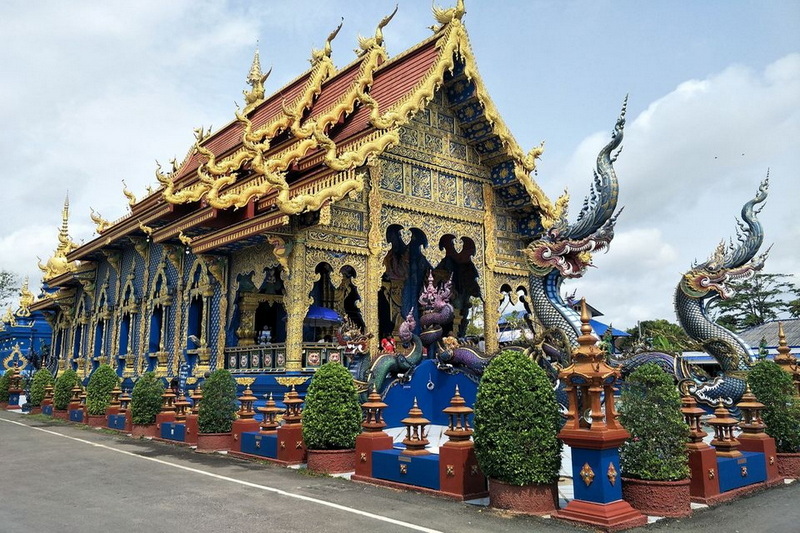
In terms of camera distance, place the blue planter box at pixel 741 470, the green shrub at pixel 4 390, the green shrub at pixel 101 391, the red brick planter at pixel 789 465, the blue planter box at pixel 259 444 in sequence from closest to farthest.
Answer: the blue planter box at pixel 741 470, the red brick planter at pixel 789 465, the blue planter box at pixel 259 444, the green shrub at pixel 101 391, the green shrub at pixel 4 390

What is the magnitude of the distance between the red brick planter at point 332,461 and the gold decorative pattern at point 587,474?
3.60 metres

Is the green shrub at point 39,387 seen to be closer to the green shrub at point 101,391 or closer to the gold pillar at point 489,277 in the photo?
the green shrub at point 101,391

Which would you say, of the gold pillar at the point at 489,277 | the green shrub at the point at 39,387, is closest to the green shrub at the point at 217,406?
the gold pillar at the point at 489,277

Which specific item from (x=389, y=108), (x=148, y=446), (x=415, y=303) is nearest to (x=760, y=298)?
(x=415, y=303)

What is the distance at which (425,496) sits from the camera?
23.7 feet

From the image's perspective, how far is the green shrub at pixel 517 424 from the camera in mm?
6352

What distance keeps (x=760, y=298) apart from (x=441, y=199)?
36550mm

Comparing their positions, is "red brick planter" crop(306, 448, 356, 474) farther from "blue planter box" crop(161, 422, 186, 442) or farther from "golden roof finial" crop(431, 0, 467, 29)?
"golden roof finial" crop(431, 0, 467, 29)

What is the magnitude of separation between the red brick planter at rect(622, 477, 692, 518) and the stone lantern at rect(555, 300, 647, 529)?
0.89 feet

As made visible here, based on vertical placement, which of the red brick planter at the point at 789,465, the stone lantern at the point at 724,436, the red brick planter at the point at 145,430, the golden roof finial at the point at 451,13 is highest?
the golden roof finial at the point at 451,13

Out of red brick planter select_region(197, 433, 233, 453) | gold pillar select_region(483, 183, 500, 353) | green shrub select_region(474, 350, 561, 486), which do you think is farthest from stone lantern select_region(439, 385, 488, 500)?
gold pillar select_region(483, 183, 500, 353)

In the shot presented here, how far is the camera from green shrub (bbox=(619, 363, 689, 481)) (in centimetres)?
647

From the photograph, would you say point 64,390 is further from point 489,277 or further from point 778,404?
point 778,404

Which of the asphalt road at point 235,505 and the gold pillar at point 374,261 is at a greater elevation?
the gold pillar at point 374,261
